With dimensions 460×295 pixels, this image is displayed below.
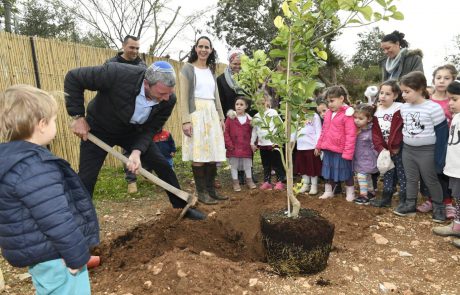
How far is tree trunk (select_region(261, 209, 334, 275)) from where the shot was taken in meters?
2.59

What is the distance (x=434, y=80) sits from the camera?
3.98m

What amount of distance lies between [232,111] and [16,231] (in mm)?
3866

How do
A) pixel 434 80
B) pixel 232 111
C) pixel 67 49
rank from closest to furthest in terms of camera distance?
pixel 434 80
pixel 232 111
pixel 67 49

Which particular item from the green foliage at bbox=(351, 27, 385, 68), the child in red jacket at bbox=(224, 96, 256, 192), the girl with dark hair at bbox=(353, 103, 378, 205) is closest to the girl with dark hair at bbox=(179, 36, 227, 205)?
the child in red jacket at bbox=(224, 96, 256, 192)

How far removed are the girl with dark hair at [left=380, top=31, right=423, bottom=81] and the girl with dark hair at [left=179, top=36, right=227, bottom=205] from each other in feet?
7.54

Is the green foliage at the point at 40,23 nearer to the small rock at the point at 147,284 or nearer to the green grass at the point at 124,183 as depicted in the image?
the green grass at the point at 124,183

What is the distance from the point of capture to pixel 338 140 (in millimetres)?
4402

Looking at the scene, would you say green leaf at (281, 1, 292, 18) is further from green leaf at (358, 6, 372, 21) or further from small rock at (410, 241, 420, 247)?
small rock at (410, 241, 420, 247)

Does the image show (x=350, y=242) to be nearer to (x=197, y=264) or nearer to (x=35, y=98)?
(x=197, y=264)

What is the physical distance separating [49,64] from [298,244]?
5.14 m

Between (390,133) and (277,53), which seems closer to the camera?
(277,53)

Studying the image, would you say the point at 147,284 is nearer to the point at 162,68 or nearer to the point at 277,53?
the point at 162,68

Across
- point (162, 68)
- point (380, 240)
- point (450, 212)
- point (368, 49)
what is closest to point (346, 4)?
point (162, 68)

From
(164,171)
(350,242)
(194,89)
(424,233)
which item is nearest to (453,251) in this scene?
(424,233)
